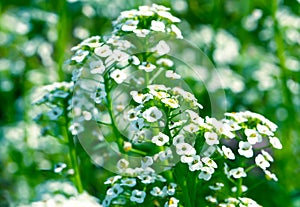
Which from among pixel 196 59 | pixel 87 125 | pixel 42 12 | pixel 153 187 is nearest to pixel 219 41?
pixel 196 59

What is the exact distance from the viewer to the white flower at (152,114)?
1775 mm

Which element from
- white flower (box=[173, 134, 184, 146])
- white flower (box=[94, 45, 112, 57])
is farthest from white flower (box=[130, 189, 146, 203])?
white flower (box=[94, 45, 112, 57])

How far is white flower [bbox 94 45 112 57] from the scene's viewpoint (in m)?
2.01

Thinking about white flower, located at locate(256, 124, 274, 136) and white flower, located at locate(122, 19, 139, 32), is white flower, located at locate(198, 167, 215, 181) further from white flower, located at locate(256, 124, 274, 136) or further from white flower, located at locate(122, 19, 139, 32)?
white flower, located at locate(122, 19, 139, 32)

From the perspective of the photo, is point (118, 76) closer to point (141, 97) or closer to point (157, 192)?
point (141, 97)

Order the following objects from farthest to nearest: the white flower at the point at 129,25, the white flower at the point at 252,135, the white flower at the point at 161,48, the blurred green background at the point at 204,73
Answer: the blurred green background at the point at 204,73, the white flower at the point at 161,48, the white flower at the point at 129,25, the white flower at the point at 252,135

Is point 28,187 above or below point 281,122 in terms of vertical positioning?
below

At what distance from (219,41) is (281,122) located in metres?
0.71

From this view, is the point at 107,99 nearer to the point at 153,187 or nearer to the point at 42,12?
the point at 153,187

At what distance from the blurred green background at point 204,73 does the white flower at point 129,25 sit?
108 centimetres

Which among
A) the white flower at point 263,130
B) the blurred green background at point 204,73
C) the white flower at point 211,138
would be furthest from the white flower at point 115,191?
the blurred green background at point 204,73

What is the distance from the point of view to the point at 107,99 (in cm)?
216

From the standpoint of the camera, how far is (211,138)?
6.03ft

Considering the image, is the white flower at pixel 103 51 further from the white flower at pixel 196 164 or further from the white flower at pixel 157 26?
the white flower at pixel 196 164
